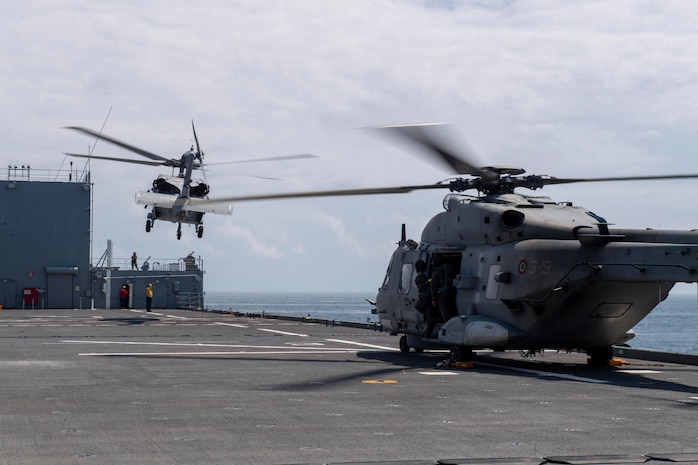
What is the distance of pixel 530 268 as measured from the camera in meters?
18.2

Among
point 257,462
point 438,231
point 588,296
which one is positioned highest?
point 438,231

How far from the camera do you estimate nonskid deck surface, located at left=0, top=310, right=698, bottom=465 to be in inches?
361

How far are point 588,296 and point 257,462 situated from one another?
11.0 metres

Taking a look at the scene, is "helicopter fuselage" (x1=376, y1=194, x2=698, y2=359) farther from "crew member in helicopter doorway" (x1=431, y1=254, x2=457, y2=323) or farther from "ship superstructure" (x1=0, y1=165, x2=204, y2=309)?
"ship superstructure" (x1=0, y1=165, x2=204, y2=309)

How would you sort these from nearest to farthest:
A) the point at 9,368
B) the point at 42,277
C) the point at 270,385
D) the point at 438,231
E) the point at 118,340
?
1. the point at 270,385
2. the point at 9,368
3. the point at 438,231
4. the point at 118,340
5. the point at 42,277

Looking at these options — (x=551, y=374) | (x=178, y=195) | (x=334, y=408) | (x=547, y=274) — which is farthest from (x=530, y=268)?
(x=178, y=195)

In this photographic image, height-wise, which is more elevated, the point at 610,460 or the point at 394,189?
the point at 394,189

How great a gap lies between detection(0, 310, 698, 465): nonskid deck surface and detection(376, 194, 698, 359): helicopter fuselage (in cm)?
84

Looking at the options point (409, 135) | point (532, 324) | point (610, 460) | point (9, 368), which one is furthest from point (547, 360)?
point (610, 460)

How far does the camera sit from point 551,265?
58.8 feet

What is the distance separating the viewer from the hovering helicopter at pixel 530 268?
17031mm

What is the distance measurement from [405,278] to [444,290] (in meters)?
2.14

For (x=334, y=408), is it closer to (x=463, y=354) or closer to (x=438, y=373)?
(x=438, y=373)

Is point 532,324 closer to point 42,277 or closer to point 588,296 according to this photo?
point 588,296
